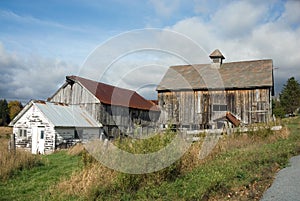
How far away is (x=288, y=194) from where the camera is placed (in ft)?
22.7

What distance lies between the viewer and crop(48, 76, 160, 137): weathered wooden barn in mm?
32250

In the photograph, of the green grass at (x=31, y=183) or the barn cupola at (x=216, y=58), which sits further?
the barn cupola at (x=216, y=58)

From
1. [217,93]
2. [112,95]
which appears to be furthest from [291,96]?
[112,95]

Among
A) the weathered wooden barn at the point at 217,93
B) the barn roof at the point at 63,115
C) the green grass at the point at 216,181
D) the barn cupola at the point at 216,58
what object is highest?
the barn cupola at the point at 216,58

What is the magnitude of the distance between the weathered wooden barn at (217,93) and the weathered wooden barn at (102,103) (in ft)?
14.1

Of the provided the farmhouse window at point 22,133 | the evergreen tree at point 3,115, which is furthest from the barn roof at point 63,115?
the evergreen tree at point 3,115

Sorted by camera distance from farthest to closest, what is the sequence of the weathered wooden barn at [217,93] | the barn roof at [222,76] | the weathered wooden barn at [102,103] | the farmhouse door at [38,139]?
the weathered wooden barn at [102,103] < the barn roof at [222,76] < the weathered wooden barn at [217,93] < the farmhouse door at [38,139]

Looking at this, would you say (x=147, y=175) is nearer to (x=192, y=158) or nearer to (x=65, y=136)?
(x=192, y=158)

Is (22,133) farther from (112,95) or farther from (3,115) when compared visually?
(3,115)

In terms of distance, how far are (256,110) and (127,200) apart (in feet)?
76.8

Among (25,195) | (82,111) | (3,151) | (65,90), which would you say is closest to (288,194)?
(25,195)

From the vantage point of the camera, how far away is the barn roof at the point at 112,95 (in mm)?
33162

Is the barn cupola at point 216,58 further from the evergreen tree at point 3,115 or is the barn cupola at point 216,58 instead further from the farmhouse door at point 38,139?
the evergreen tree at point 3,115

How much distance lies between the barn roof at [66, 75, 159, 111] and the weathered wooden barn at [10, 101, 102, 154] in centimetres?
519
